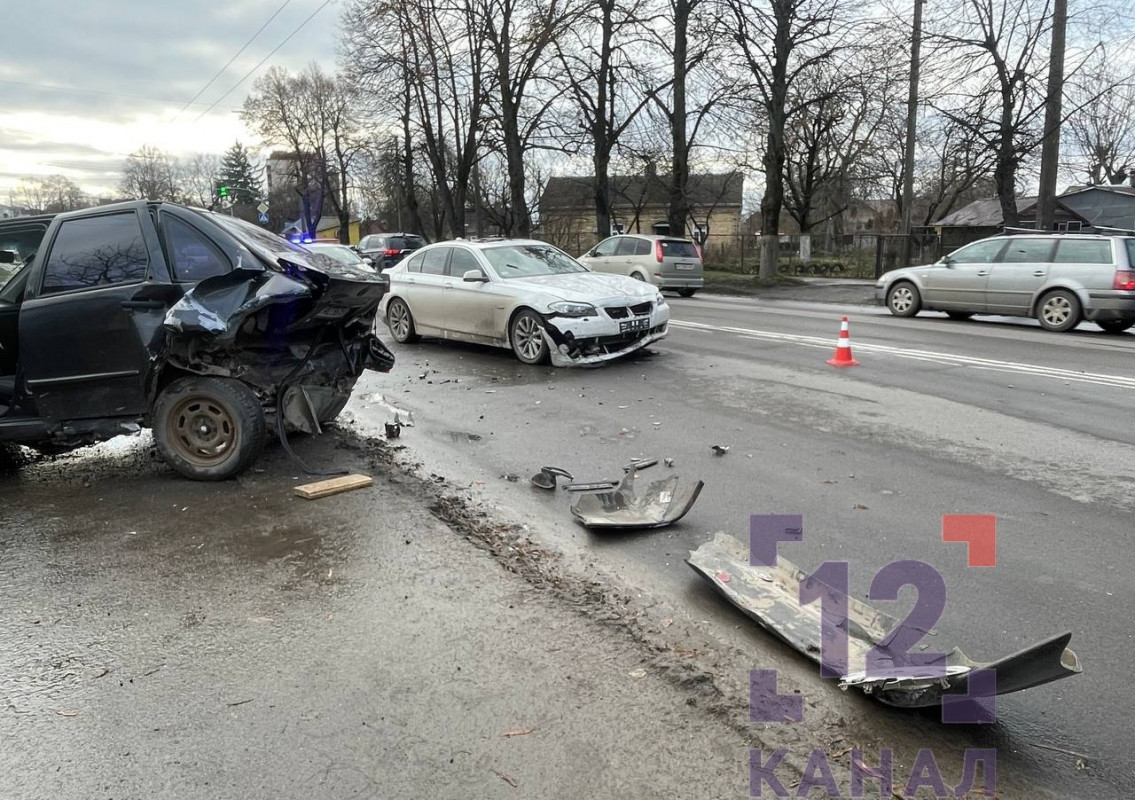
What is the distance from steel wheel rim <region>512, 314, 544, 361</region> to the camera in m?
9.66

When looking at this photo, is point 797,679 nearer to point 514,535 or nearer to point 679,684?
point 679,684

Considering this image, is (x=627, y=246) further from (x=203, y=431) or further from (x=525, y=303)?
(x=203, y=431)

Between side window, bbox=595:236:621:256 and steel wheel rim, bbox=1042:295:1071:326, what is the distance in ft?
37.2

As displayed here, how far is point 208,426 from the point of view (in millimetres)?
5398

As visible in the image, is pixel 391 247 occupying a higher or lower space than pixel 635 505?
higher

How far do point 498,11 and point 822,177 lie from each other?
25.9m

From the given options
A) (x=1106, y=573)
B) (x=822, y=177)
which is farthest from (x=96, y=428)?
(x=822, y=177)

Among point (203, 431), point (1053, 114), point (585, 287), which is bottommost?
point (203, 431)

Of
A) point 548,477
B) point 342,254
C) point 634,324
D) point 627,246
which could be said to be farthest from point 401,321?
point 627,246

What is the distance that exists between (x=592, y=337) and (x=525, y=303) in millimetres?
1036

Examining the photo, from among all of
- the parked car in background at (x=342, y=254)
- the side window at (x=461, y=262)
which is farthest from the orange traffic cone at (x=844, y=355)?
the parked car in background at (x=342, y=254)

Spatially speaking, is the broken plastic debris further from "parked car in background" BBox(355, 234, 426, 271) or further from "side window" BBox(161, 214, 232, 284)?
"parked car in background" BBox(355, 234, 426, 271)

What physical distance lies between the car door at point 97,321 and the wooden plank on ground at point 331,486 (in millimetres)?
1335

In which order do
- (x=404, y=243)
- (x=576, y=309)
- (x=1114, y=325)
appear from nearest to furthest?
(x=576, y=309) → (x=1114, y=325) → (x=404, y=243)
